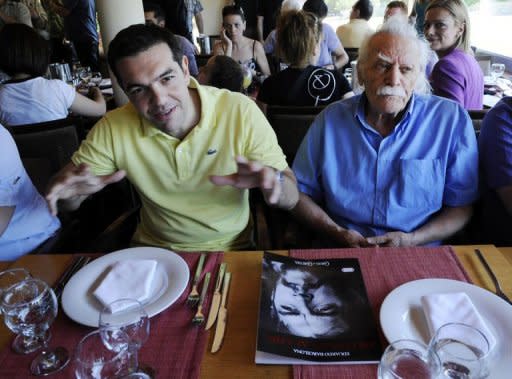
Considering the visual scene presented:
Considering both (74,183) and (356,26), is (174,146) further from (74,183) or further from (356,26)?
(356,26)

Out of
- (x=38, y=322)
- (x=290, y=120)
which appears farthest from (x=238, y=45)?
(x=38, y=322)

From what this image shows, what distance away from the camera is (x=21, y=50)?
238 centimetres

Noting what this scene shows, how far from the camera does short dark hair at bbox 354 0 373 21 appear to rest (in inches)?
195

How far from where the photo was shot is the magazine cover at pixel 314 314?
887 mm

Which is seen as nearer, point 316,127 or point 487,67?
point 316,127

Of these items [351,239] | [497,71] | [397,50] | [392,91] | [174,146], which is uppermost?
[397,50]

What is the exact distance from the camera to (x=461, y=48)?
271 cm

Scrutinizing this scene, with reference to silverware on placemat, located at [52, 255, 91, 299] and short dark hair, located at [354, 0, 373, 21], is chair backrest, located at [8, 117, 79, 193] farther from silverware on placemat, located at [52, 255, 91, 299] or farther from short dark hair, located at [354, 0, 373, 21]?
short dark hair, located at [354, 0, 373, 21]

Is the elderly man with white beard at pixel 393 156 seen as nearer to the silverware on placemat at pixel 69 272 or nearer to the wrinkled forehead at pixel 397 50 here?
the wrinkled forehead at pixel 397 50

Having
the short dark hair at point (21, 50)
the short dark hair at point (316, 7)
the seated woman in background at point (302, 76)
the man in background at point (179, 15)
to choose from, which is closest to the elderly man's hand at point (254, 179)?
the seated woman in background at point (302, 76)

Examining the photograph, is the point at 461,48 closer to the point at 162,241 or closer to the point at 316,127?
the point at 316,127

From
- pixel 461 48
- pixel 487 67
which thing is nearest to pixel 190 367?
pixel 461 48

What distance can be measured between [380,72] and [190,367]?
4.18 feet

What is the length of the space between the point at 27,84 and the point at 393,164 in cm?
216
